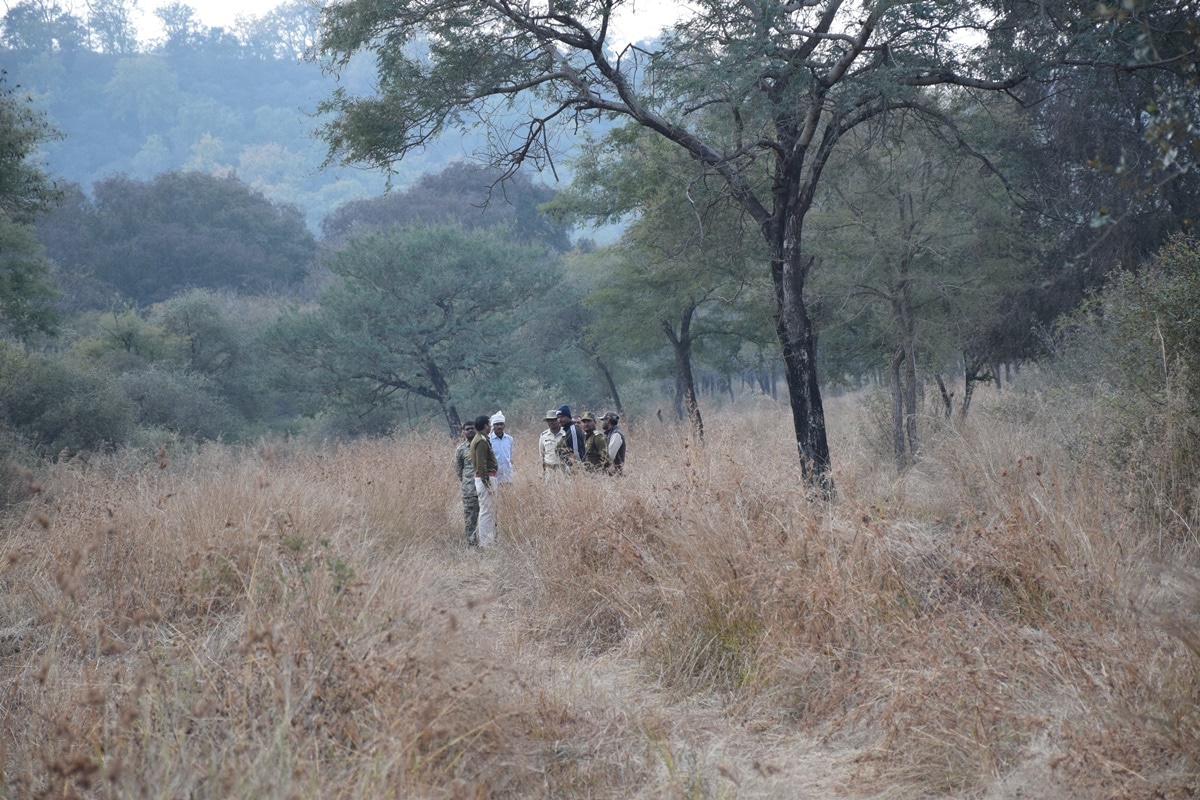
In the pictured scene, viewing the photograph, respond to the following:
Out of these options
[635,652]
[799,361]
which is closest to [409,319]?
[799,361]

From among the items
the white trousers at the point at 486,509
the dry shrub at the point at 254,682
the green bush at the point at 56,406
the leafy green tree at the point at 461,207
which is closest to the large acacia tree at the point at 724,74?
the white trousers at the point at 486,509

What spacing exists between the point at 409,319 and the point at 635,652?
78.1ft

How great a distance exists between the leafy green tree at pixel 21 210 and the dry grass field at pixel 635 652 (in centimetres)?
1148

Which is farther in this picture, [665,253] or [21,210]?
[21,210]

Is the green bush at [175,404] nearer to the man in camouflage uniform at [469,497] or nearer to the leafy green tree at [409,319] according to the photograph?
the leafy green tree at [409,319]

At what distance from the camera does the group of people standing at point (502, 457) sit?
412 inches

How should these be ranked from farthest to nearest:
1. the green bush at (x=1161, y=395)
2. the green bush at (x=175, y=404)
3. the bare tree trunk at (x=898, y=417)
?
the green bush at (x=175, y=404) < the bare tree trunk at (x=898, y=417) < the green bush at (x=1161, y=395)

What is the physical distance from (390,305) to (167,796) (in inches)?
1033

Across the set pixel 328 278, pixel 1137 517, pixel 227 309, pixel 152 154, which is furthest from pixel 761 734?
pixel 152 154

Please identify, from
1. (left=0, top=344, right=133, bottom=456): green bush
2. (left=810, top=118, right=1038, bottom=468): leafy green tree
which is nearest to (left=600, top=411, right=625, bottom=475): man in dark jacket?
(left=810, top=118, right=1038, bottom=468): leafy green tree

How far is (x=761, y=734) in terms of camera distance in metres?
4.71

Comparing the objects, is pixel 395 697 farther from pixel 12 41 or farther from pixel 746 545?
pixel 12 41

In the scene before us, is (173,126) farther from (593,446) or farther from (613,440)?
(593,446)

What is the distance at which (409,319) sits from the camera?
28.5 m
